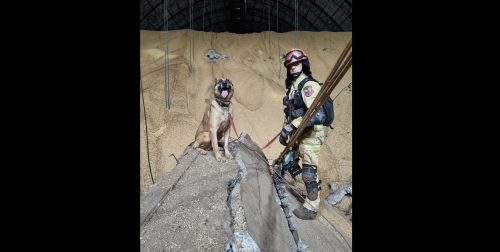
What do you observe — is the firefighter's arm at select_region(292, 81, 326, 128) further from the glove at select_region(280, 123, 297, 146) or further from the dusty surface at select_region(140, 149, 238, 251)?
the dusty surface at select_region(140, 149, 238, 251)

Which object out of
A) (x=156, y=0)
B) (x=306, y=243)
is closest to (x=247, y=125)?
(x=156, y=0)

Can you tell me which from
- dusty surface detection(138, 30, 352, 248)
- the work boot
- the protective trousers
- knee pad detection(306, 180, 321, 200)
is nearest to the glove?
the protective trousers

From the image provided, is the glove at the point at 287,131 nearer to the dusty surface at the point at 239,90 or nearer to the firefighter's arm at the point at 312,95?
the firefighter's arm at the point at 312,95

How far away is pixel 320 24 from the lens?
15.7 ft

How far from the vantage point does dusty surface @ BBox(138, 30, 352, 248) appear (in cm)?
273

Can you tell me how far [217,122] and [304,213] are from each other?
112 centimetres

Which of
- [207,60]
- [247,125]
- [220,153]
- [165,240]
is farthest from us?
[207,60]

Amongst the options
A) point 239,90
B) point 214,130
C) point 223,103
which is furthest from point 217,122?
point 239,90

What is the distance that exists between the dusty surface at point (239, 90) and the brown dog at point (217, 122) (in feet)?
0.74

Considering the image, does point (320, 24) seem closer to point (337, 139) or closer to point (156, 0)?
point (337, 139)

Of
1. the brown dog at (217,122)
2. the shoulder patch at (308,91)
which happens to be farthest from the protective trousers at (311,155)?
the brown dog at (217,122)

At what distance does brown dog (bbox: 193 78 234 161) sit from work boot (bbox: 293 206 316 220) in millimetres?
838

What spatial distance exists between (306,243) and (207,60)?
10.4 ft

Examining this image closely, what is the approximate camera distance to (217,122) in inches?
99.7
